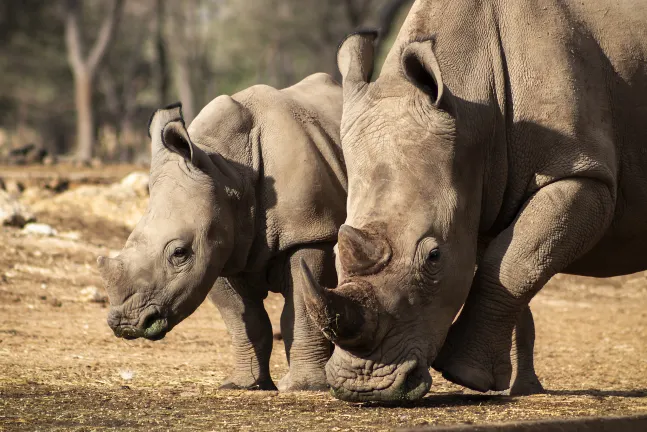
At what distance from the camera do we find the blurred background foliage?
Answer: 40.4 m

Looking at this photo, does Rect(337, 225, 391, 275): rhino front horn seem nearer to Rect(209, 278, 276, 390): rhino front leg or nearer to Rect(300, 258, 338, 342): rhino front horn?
Rect(300, 258, 338, 342): rhino front horn

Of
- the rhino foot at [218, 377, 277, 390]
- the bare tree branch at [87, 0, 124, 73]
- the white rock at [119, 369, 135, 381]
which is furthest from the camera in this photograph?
the bare tree branch at [87, 0, 124, 73]

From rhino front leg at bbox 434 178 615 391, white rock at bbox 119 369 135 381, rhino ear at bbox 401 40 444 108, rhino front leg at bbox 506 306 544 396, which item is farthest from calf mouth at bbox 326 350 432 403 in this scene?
white rock at bbox 119 369 135 381

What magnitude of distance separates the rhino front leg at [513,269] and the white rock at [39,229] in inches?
336

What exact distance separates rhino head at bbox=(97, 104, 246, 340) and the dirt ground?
0.54 metres

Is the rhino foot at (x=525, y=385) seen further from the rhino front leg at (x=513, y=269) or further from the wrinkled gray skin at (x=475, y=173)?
the rhino front leg at (x=513, y=269)

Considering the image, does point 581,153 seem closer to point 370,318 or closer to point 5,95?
point 370,318

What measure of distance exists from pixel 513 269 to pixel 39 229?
8.88 metres

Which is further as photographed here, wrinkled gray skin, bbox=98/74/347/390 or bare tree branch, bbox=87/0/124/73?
bare tree branch, bbox=87/0/124/73

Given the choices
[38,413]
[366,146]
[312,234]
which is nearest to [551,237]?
[366,146]

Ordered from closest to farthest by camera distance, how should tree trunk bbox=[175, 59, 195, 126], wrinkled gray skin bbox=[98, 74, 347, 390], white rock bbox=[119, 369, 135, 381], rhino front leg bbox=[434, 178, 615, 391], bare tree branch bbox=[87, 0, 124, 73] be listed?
rhino front leg bbox=[434, 178, 615, 391], wrinkled gray skin bbox=[98, 74, 347, 390], white rock bbox=[119, 369, 135, 381], bare tree branch bbox=[87, 0, 124, 73], tree trunk bbox=[175, 59, 195, 126]

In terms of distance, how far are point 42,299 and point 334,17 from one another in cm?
3640

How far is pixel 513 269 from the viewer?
6387 mm

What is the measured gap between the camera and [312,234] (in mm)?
7887
